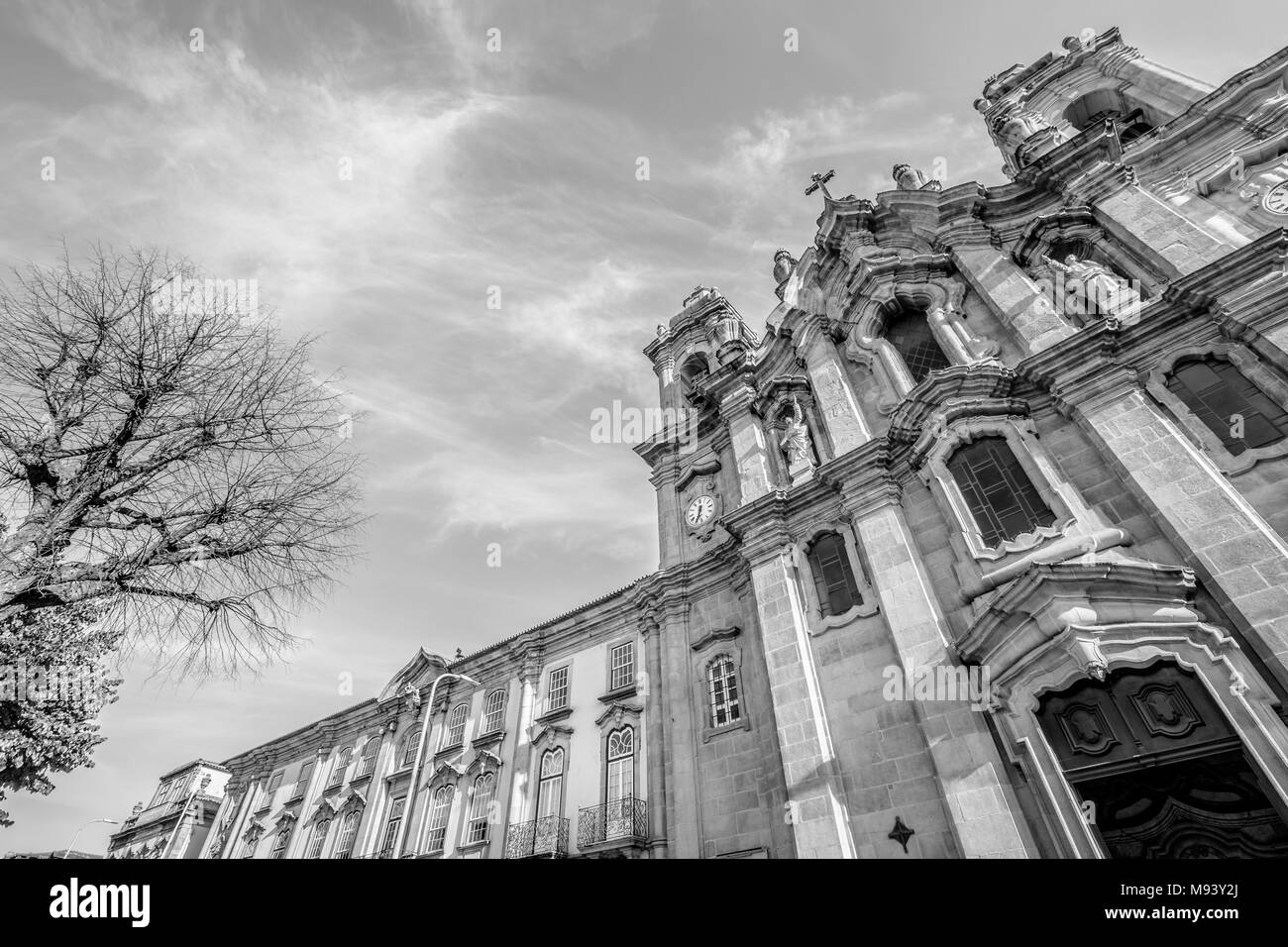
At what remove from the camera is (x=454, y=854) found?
16.5 meters

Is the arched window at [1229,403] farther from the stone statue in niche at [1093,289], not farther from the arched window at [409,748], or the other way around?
the arched window at [409,748]

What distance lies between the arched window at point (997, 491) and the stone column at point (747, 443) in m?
4.77

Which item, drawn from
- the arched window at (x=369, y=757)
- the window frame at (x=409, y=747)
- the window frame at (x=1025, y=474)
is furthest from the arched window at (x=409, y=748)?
the window frame at (x=1025, y=474)

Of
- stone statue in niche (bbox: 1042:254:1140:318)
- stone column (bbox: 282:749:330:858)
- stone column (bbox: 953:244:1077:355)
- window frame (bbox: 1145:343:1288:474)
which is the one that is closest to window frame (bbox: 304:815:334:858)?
stone column (bbox: 282:749:330:858)

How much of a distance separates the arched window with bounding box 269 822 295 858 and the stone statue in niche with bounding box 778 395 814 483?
2328 cm

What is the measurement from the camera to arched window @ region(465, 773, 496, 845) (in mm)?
17125

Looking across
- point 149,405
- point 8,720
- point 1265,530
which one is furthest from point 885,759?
point 8,720

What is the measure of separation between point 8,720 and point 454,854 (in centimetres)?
1059

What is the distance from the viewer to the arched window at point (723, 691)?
45.2 feet

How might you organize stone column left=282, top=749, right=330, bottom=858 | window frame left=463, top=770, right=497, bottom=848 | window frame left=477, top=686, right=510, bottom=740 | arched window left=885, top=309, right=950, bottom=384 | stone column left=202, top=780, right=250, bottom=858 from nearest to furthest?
arched window left=885, top=309, right=950, bottom=384
window frame left=463, top=770, right=497, bottom=848
window frame left=477, top=686, right=510, bottom=740
stone column left=282, top=749, right=330, bottom=858
stone column left=202, top=780, right=250, bottom=858

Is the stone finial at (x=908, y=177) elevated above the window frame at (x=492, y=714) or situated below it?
above

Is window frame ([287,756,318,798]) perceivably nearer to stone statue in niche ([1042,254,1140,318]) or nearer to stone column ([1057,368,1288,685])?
stone column ([1057,368,1288,685])

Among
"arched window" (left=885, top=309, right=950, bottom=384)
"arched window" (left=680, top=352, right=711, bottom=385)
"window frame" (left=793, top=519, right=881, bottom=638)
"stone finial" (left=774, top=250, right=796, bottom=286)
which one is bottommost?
"window frame" (left=793, top=519, right=881, bottom=638)
